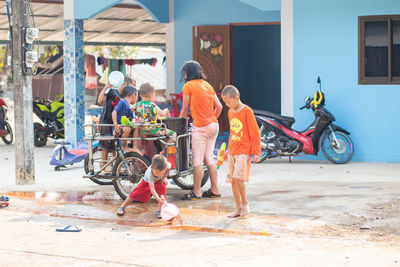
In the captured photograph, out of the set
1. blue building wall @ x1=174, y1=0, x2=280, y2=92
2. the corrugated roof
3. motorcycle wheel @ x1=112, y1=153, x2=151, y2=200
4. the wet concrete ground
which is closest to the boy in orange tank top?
the wet concrete ground

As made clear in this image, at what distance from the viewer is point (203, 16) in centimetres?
1795

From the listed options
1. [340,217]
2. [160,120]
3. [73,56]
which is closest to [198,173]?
[160,120]

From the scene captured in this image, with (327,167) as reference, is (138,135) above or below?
above

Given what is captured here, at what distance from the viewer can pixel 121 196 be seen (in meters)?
9.88

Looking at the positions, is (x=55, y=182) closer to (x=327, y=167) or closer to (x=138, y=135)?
(x=138, y=135)

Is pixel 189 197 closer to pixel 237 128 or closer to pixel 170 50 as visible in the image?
pixel 237 128

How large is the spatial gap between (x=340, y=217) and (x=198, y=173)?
2.16 meters

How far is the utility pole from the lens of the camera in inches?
447

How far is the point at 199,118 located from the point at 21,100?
3.18 m

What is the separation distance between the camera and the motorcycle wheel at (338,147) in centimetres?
1339

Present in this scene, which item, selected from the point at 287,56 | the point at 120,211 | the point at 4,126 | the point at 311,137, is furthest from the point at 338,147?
the point at 4,126

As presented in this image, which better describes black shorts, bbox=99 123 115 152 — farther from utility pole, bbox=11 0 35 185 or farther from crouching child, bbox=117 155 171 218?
crouching child, bbox=117 155 171 218

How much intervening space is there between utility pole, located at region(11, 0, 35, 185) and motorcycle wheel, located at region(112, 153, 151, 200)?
217 cm

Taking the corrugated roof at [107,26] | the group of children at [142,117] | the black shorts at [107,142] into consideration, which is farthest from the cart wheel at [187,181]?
the corrugated roof at [107,26]
